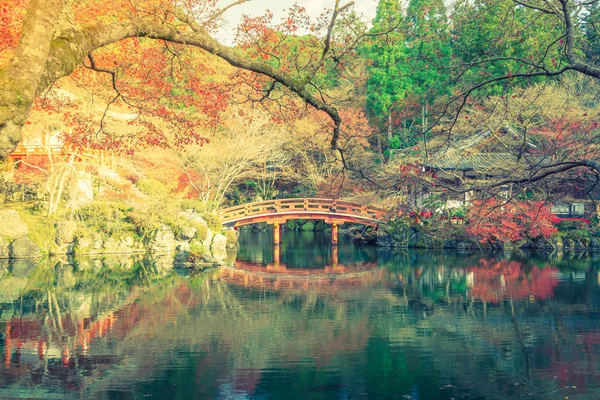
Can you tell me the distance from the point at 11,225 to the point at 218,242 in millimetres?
7599

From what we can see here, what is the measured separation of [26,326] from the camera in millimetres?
12109

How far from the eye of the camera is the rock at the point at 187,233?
23.9 metres

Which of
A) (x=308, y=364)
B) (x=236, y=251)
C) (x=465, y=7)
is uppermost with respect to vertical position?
(x=465, y=7)

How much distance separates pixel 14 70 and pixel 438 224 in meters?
21.8

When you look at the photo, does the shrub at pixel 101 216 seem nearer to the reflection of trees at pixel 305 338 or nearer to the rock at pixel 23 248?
the rock at pixel 23 248

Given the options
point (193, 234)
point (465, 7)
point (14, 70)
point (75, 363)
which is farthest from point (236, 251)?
point (14, 70)

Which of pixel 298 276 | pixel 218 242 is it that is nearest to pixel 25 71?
pixel 298 276

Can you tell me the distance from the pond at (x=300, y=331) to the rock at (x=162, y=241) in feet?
9.78

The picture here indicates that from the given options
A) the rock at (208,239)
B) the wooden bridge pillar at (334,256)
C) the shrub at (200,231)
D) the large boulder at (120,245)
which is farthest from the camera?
the rock at (208,239)

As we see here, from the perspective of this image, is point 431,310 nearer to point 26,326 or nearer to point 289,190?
point 26,326

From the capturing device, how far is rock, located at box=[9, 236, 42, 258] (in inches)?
826

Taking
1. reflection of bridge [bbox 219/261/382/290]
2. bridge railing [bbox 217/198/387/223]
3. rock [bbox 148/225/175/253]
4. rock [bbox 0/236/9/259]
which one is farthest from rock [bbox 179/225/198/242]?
rock [bbox 0/236/9/259]

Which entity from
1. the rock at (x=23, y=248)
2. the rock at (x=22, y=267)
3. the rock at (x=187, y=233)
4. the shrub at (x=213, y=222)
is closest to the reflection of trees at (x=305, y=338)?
the rock at (x=22, y=267)

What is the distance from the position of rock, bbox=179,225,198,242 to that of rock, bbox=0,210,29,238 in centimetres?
532
